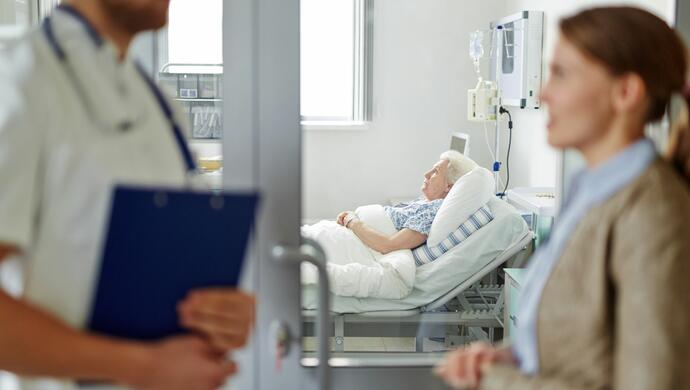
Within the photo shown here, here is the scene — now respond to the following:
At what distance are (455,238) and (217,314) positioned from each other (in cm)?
110

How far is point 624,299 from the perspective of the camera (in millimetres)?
962

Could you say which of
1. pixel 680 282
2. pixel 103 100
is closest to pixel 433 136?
pixel 680 282

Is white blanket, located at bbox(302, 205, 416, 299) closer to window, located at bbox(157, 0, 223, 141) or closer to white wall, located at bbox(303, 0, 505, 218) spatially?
white wall, located at bbox(303, 0, 505, 218)

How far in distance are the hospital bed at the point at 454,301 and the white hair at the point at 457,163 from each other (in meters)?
0.12

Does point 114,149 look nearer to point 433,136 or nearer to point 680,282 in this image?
point 680,282

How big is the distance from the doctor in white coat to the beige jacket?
42 cm

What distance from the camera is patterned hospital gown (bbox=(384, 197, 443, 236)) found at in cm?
186

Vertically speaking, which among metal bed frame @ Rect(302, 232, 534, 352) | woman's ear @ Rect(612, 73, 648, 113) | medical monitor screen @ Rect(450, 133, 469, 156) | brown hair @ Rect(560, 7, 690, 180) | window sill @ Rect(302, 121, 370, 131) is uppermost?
brown hair @ Rect(560, 7, 690, 180)

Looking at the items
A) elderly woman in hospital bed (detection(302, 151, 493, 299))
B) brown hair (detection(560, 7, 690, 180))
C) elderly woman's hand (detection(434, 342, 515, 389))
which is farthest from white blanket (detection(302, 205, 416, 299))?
brown hair (detection(560, 7, 690, 180))

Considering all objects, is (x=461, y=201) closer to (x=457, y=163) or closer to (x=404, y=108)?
(x=457, y=163)

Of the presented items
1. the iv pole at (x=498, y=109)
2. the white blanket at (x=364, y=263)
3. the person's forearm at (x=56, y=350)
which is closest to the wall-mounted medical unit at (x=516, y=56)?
the iv pole at (x=498, y=109)

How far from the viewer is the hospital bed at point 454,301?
188 cm

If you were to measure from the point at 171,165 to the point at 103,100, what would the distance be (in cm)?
13

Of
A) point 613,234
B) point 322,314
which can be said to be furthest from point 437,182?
point 613,234
